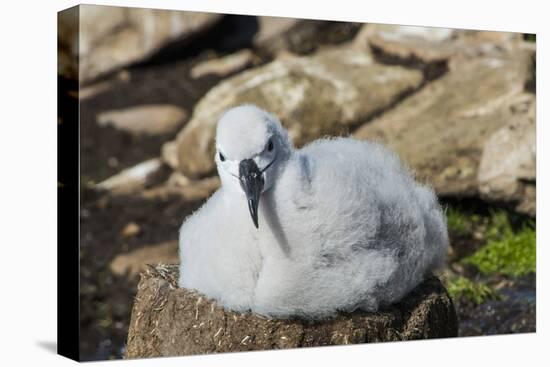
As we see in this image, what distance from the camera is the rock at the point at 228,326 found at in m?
4.39

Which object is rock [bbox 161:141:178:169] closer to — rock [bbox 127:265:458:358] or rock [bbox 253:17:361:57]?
rock [bbox 253:17:361:57]

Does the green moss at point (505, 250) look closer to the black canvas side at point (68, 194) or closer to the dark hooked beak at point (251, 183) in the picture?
the black canvas side at point (68, 194)

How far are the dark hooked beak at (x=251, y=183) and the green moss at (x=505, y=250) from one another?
11.9 feet

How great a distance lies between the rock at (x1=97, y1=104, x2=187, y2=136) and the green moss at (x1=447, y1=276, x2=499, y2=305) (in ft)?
10.3

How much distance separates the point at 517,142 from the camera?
724cm

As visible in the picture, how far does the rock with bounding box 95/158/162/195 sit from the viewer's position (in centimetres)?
829

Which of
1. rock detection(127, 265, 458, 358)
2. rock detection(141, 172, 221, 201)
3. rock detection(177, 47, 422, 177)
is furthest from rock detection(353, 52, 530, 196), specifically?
rock detection(127, 265, 458, 358)

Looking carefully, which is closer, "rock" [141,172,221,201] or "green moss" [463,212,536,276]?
"green moss" [463,212,536,276]

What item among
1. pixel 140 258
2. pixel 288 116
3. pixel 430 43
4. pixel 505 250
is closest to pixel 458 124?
pixel 430 43

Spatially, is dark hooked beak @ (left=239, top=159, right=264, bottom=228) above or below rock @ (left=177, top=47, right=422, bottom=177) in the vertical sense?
above


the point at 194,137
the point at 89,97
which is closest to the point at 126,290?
the point at 194,137

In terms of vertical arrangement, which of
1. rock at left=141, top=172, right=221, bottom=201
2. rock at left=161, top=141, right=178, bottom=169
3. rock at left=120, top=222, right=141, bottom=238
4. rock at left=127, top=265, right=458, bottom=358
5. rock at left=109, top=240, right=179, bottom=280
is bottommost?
rock at left=109, top=240, right=179, bottom=280

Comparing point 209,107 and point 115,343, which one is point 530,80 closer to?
point 209,107

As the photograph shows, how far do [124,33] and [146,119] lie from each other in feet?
3.09
